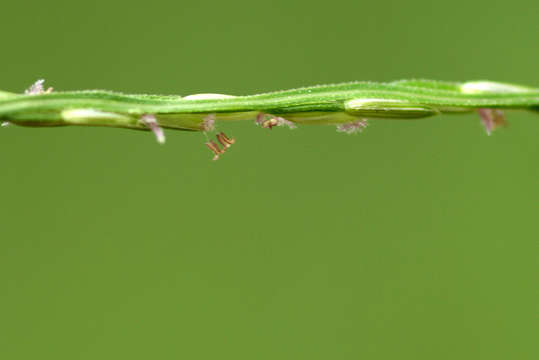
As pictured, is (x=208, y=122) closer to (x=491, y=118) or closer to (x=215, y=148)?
(x=215, y=148)

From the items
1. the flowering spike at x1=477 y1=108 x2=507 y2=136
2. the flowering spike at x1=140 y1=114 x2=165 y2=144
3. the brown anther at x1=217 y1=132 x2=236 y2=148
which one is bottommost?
the flowering spike at x1=140 y1=114 x2=165 y2=144

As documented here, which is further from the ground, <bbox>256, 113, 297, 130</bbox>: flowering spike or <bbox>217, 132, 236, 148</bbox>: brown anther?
<bbox>217, 132, 236, 148</bbox>: brown anther

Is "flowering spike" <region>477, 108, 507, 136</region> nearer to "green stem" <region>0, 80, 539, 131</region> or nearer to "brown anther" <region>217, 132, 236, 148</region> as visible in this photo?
"green stem" <region>0, 80, 539, 131</region>

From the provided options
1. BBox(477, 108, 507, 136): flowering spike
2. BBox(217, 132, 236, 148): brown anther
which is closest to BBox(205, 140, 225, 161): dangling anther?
BBox(217, 132, 236, 148): brown anther

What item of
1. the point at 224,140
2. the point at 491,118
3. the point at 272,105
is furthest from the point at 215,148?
the point at 491,118

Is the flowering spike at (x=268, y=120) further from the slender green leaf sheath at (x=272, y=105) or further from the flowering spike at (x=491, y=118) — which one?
the flowering spike at (x=491, y=118)

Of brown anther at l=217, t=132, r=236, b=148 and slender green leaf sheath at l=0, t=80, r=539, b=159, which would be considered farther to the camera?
brown anther at l=217, t=132, r=236, b=148

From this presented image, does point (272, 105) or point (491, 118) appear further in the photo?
point (491, 118)
